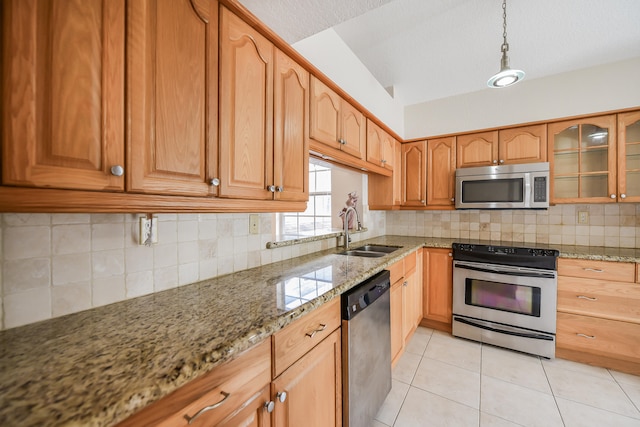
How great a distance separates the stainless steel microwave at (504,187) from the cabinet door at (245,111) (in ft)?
7.45

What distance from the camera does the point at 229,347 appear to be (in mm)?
661

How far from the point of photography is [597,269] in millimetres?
1997

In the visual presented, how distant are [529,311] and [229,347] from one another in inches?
102

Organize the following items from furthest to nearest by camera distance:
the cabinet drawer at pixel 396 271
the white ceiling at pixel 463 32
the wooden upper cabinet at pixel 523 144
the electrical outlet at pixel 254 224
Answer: the wooden upper cabinet at pixel 523 144 < the cabinet drawer at pixel 396 271 < the electrical outlet at pixel 254 224 < the white ceiling at pixel 463 32

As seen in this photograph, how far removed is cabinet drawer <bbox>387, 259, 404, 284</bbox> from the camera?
5.89 ft

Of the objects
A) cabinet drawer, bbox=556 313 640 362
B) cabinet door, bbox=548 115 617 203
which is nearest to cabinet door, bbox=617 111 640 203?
cabinet door, bbox=548 115 617 203

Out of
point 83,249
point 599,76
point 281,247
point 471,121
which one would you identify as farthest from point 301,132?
point 599,76

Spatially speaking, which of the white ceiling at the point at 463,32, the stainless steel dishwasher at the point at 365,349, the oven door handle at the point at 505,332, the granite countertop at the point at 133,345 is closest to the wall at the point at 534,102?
the white ceiling at the point at 463,32

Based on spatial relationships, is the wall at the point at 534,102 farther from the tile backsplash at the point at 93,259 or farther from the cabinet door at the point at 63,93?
the cabinet door at the point at 63,93

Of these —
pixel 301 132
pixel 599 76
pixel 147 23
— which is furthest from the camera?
pixel 599 76

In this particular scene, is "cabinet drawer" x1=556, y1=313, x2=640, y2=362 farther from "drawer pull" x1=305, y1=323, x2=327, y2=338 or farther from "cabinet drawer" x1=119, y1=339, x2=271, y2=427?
"cabinet drawer" x1=119, y1=339, x2=271, y2=427

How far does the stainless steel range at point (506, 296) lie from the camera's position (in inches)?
83.4

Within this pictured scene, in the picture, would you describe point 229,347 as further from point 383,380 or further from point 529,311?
point 529,311

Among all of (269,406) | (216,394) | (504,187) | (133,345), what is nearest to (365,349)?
(269,406)
